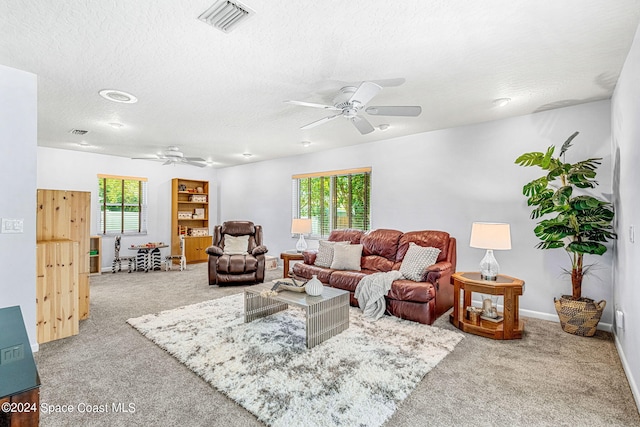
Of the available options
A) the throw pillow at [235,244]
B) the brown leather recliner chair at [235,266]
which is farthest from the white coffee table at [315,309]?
the throw pillow at [235,244]

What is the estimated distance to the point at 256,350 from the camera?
2.73 m

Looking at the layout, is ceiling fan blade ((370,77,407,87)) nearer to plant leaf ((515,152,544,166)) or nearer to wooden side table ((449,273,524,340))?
plant leaf ((515,152,544,166))

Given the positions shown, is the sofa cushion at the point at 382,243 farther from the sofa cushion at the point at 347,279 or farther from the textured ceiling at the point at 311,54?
the textured ceiling at the point at 311,54

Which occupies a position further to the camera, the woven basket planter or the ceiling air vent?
the woven basket planter

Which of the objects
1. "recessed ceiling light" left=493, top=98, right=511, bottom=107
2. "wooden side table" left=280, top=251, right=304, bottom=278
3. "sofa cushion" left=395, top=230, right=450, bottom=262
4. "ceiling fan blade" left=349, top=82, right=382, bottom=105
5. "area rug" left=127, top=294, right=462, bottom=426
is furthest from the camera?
"wooden side table" left=280, top=251, right=304, bottom=278

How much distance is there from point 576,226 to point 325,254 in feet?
9.94

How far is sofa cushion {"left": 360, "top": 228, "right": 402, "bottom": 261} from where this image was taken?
4.48m

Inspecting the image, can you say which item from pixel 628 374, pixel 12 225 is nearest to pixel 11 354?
pixel 12 225

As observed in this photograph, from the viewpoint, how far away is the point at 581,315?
3.09 metres

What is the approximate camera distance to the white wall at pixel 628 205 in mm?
2133

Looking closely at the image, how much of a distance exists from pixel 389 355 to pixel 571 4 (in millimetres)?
2776

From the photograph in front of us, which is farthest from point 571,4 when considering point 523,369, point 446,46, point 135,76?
point 135,76

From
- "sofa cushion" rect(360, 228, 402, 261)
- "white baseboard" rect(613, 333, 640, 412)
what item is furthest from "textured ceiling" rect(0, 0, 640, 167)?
"white baseboard" rect(613, 333, 640, 412)

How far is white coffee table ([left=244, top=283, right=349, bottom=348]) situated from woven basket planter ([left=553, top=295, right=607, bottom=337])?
7.51 feet
